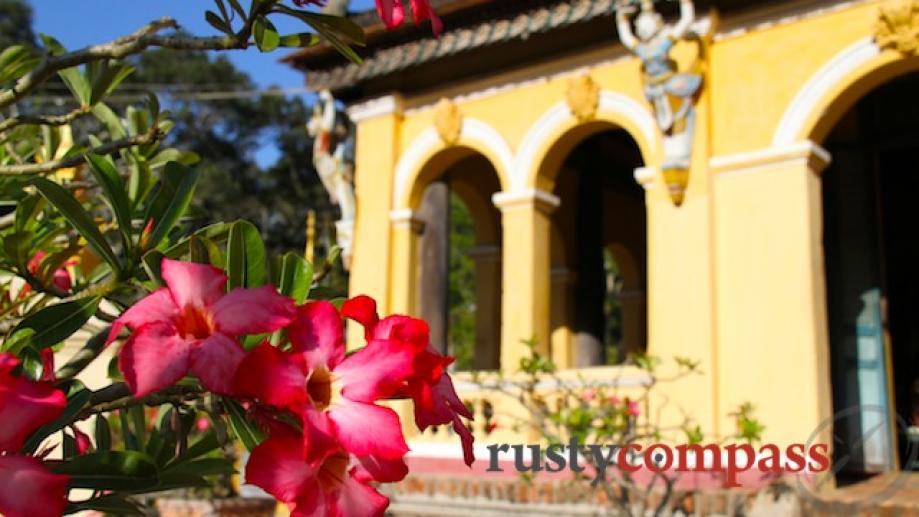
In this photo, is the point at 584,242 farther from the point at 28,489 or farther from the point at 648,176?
the point at 28,489

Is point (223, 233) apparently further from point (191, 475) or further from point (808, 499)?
point (808, 499)

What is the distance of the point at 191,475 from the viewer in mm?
1144

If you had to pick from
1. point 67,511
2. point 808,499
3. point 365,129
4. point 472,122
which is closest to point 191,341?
point 67,511

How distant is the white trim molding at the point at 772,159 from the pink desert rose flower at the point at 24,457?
21.9 ft

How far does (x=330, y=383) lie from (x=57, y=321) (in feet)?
1.11

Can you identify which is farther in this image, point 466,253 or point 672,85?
point 466,253

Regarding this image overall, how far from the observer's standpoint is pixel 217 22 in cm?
118

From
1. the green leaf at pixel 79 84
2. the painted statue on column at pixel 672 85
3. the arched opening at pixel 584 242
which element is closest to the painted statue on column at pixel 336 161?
the arched opening at pixel 584 242

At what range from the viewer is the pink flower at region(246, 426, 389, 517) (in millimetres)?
757

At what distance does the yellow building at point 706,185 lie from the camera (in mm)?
6738

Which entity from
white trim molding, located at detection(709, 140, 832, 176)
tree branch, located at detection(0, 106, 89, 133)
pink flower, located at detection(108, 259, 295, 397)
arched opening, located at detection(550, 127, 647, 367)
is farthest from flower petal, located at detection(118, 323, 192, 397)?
arched opening, located at detection(550, 127, 647, 367)

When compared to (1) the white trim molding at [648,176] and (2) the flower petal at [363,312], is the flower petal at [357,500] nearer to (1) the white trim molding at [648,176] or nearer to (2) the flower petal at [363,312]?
(2) the flower petal at [363,312]

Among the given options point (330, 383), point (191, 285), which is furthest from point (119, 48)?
point (330, 383)

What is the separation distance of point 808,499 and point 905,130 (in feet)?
12.8
